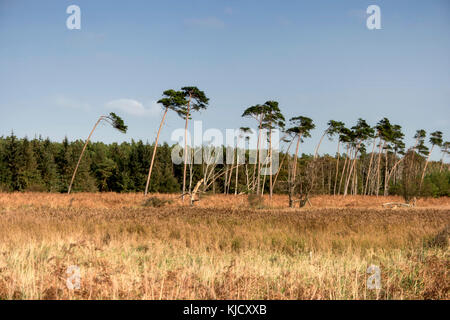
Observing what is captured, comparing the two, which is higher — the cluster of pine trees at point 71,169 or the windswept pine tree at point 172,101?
the windswept pine tree at point 172,101

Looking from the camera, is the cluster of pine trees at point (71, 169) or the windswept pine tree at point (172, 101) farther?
the cluster of pine trees at point (71, 169)

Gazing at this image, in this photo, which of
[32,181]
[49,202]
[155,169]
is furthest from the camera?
[155,169]

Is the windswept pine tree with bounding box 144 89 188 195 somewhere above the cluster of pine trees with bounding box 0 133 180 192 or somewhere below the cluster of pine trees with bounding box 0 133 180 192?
above

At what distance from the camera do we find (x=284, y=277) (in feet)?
15.7

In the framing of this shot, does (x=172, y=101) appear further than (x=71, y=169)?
No

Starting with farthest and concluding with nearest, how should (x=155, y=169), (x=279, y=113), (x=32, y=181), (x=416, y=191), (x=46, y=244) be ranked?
1. (x=155, y=169)
2. (x=32, y=181)
3. (x=279, y=113)
4. (x=416, y=191)
5. (x=46, y=244)

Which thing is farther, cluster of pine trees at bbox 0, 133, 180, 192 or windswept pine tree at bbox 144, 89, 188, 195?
cluster of pine trees at bbox 0, 133, 180, 192

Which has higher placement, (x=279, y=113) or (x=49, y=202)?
(x=279, y=113)

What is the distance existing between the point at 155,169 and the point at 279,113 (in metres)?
24.8

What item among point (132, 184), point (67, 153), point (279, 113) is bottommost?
point (132, 184)
